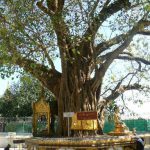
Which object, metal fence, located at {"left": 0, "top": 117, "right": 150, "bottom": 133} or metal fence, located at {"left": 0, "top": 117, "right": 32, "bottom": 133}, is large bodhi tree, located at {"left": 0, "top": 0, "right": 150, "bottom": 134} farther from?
metal fence, located at {"left": 0, "top": 117, "right": 32, "bottom": 133}

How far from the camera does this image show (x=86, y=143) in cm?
1245

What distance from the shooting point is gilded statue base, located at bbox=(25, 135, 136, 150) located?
41.0 ft

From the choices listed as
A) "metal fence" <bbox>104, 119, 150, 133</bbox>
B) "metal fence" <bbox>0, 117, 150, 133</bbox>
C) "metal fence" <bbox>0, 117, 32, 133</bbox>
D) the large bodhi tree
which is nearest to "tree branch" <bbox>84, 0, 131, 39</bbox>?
the large bodhi tree

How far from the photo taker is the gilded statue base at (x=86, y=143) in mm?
12500

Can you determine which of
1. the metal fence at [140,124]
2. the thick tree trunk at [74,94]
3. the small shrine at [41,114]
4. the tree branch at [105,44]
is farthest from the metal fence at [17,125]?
the tree branch at [105,44]

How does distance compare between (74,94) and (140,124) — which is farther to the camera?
(140,124)

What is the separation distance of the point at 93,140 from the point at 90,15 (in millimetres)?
4188

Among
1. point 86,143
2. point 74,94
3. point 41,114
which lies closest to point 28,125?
point 41,114

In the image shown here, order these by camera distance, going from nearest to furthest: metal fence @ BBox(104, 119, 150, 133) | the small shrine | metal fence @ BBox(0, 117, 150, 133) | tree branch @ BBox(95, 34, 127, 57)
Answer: tree branch @ BBox(95, 34, 127, 57) → the small shrine → metal fence @ BBox(0, 117, 150, 133) → metal fence @ BBox(104, 119, 150, 133)

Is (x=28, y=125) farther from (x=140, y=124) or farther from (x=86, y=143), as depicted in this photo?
(x=86, y=143)

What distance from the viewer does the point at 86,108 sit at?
14164mm

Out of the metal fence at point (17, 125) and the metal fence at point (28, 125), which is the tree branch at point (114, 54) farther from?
the metal fence at point (17, 125)

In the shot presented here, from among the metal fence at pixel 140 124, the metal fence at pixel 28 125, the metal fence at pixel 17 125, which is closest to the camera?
the metal fence at pixel 28 125

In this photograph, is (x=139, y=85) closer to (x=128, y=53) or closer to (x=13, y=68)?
(x=128, y=53)
